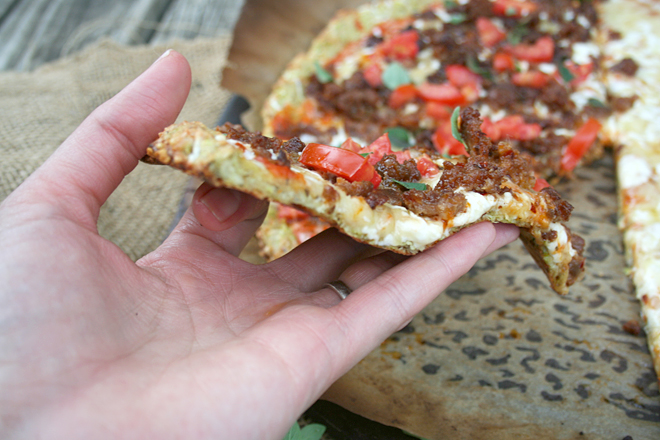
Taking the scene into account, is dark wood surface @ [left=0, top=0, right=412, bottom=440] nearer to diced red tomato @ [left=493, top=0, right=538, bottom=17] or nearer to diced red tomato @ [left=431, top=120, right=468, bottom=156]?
diced red tomato @ [left=493, top=0, right=538, bottom=17]

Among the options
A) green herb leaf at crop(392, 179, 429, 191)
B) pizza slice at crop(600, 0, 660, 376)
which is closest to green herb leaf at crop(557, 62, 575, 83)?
pizza slice at crop(600, 0, 660, 376)

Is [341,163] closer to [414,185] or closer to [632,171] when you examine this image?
[414,185]

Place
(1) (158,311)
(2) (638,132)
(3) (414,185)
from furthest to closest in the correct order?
1. (2) (638,132)
2. (3) (414,185)
3. (1) (158,311)

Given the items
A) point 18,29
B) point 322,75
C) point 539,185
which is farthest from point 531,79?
point 18,29

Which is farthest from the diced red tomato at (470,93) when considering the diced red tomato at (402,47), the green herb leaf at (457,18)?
the green herb leaf at (457,18)

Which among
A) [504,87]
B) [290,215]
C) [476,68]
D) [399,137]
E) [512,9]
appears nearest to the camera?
[290,215]

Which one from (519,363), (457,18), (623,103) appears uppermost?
(457,18)

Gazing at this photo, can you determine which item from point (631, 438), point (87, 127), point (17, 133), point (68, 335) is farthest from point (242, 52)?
point (631, 438)

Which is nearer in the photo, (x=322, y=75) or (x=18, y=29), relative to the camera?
(x=322, y=75)
